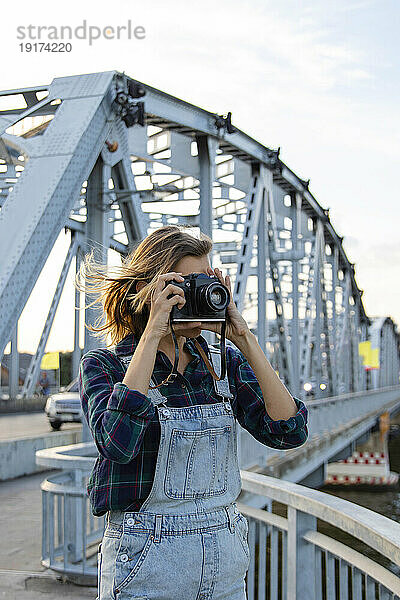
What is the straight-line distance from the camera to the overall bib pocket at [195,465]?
175 centimetres

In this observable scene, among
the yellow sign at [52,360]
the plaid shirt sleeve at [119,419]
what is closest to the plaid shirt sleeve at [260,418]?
the plaid shirt sleeve at [119,419]

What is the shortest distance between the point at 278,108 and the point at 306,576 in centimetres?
960

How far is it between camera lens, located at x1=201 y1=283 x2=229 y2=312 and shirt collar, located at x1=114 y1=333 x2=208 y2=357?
5.8 inches

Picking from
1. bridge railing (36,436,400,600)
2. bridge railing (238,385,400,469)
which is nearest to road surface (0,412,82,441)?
bridge railing (238,385,400,469)

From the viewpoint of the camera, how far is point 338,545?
3102 millimetres

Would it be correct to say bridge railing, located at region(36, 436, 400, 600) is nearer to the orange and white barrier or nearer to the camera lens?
the camera lens

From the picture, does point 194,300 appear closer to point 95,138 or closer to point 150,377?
point 150,377

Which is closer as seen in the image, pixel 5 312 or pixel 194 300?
pixel 194 300

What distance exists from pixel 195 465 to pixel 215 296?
43 cm

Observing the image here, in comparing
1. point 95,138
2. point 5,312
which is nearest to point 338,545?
point 5,312

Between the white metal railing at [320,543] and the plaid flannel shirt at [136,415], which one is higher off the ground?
the plaid flannel shirt at [136,415]

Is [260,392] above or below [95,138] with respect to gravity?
below

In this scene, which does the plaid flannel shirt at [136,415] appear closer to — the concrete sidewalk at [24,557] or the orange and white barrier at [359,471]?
the concrete sidewalk at [24,557]

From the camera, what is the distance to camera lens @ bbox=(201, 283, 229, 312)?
73.2 inches
